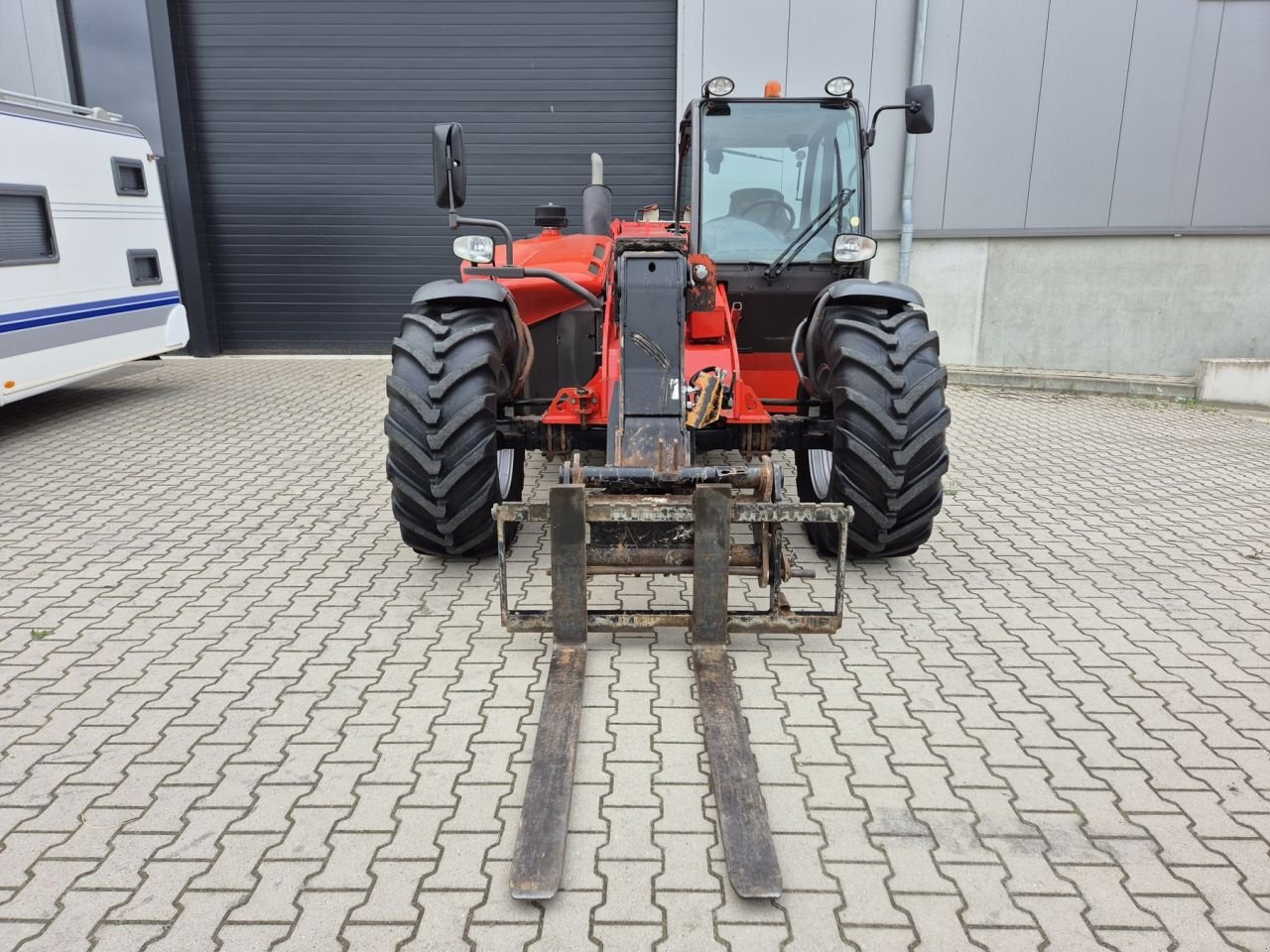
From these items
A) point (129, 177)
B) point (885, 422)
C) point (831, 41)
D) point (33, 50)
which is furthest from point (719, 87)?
point (33, 50)

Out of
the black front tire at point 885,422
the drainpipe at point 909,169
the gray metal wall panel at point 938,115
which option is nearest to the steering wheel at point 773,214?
the black front tire at point 885,422

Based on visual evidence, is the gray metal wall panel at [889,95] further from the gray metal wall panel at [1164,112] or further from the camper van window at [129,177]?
the camper van window at [129,177]

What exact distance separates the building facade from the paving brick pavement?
206 inches

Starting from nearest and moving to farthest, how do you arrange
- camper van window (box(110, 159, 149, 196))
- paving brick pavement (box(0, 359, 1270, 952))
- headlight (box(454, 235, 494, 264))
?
paving brick pavement (box(0, 359, 1270, 952))
headlight (box(454, 235, 494, 264))
camper van window (box(110, 159, 149, 196))

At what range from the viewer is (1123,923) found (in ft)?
8.06

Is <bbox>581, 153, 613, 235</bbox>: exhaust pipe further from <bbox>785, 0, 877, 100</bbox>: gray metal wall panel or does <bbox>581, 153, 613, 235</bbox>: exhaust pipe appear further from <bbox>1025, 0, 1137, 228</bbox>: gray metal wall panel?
<bbox>1025, 0, 1137, 228</bbox>: gray metal wall panel

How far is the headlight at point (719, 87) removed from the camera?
17.0 feet

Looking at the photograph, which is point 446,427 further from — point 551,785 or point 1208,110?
point 1208,110

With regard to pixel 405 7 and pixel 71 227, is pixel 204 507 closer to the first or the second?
pixel 71 227

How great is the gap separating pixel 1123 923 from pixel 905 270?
28.6 feet

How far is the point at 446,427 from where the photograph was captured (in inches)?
171

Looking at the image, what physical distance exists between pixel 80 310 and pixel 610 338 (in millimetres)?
6163

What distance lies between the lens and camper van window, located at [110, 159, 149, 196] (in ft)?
29.4

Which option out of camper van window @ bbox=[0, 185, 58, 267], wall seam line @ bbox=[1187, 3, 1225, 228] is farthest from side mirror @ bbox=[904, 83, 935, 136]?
camper van window @ bbox=[0, 185, 58, 267]
